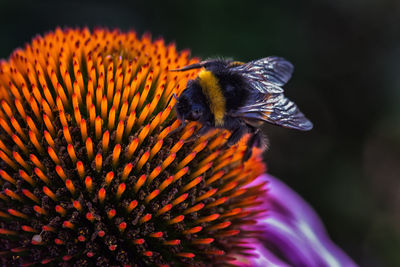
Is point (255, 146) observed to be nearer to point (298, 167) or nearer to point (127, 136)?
point (127, 136)

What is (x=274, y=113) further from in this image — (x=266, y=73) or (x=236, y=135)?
(x=266, y=73)

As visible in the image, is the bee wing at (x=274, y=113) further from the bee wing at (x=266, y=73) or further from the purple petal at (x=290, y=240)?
the purple petal at (x=290, y=240)

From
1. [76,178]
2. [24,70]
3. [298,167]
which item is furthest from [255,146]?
[298,167]

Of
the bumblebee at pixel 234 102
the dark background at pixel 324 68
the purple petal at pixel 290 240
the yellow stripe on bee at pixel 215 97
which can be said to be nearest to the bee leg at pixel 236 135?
the bumblebee at pixel 234 102

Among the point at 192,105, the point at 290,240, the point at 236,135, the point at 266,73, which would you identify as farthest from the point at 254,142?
the point at 290,240

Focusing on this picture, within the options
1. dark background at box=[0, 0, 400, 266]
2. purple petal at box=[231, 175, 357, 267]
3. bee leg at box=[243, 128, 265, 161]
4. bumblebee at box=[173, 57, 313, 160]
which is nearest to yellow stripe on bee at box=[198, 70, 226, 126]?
bumblebee at box=[173, 57, 313, 160]
